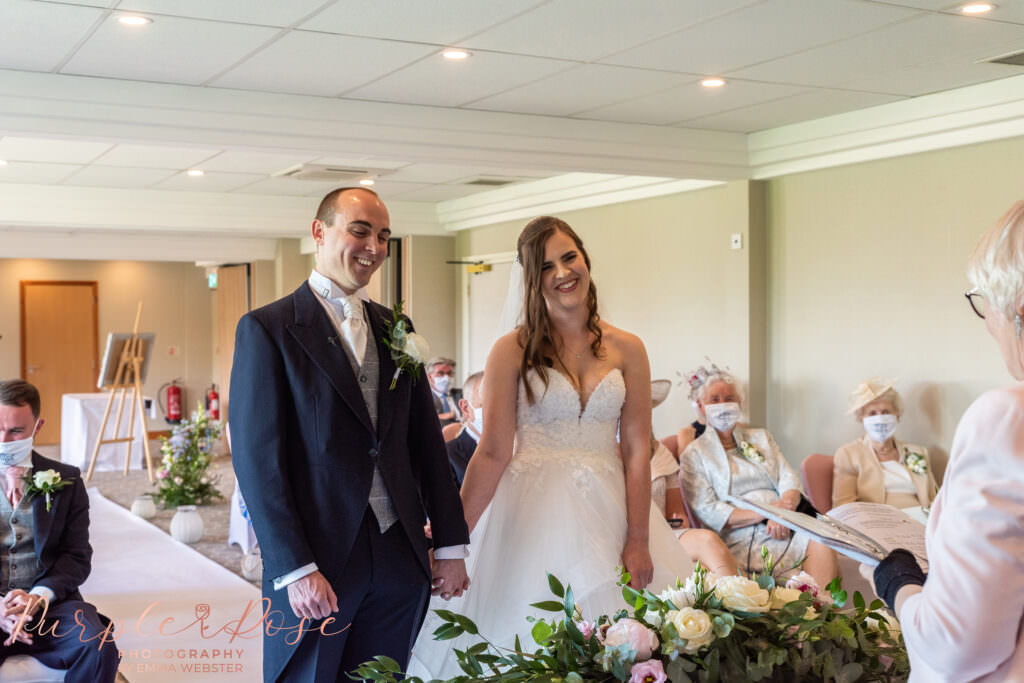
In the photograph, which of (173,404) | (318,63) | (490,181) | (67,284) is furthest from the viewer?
(173,404)

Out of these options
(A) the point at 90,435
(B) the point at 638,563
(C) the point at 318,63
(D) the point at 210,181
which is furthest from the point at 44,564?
(A) the point at 90,435

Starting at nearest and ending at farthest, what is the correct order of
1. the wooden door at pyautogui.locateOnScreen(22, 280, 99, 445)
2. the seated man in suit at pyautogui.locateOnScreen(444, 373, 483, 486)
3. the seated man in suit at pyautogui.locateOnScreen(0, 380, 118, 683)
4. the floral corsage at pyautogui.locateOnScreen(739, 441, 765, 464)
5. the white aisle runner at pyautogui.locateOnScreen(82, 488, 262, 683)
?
the seated man in suit at pyautogui.locateOnScreen(0, 380, 118, 683), the seated man in suit at pyautogui.locateOnScreen(444, 373, 483, 486), the white aisle runner at pyautogui.locateOnScreen(82, 488, 262, 683), the floral corsage at pyautogui.locateOnScreen(739, 441, 765, 464), the wooden door at pyautogui.locateOnScreen(22, 280, 99, 445)

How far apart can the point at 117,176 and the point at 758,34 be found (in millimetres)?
5861

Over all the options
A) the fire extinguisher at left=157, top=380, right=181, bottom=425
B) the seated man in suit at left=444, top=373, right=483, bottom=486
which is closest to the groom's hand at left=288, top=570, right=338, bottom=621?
the seated man in suit at left=444, top=373, right=483, bottom=486

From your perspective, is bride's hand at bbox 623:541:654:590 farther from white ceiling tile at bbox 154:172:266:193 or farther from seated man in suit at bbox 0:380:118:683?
white ceiling tile at bbox 154:172:266:193

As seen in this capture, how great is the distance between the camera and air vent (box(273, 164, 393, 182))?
25.2 feet

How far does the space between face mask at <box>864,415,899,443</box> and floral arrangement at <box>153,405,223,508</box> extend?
5.11 metres

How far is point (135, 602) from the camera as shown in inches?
211

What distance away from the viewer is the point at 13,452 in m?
3.18

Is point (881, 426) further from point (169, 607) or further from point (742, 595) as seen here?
point (742, 595)

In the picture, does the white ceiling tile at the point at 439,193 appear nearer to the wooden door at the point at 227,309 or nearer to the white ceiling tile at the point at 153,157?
the white ceiling tile at the point at 153,157

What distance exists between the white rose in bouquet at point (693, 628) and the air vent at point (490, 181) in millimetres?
7358

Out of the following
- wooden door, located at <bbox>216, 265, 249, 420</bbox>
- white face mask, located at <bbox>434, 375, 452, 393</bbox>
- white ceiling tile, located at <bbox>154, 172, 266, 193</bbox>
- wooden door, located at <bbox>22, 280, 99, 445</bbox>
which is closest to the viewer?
white face mask, located at <bbox>434, 375, 452, 393</bbox>

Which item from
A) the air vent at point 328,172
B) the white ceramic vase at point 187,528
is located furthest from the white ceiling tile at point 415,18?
the white ceramic vase at point 187,528
